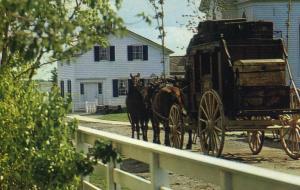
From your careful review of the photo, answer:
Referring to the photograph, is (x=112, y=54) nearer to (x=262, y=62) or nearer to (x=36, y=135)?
(x=262, y=62)

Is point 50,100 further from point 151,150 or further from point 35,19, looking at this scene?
point 35,19

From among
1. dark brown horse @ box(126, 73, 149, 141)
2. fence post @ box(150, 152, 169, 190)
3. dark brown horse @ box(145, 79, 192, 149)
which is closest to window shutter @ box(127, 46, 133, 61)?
dark brown horse @ box(126, 73, 149, 141)

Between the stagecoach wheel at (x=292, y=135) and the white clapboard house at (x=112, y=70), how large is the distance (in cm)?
4241

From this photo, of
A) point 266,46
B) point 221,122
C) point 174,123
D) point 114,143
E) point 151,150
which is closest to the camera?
point 151,150

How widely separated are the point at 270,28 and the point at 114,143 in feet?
34.7

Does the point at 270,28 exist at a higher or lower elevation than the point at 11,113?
higher

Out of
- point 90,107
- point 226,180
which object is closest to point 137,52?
point 90,107

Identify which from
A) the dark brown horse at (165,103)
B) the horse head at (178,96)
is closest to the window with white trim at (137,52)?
the dark brown horse at (165,103)

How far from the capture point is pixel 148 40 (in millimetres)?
59344

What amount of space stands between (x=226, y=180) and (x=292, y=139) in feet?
39.4

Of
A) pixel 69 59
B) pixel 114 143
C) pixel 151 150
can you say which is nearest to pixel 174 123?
pixel 114 143

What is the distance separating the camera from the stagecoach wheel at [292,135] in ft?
51.2

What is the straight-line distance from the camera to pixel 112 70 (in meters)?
58.6

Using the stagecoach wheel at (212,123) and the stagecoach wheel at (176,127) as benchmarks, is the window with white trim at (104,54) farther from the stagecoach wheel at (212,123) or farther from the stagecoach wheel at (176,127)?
the stagecoach wheel at (212,123)
